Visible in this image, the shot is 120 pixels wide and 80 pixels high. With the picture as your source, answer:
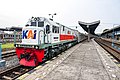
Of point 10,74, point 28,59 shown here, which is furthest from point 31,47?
point 10,74

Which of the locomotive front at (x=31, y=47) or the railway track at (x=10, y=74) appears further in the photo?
the locomotive front at (x=31, y=47)

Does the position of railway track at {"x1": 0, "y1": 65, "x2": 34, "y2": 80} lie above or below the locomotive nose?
below

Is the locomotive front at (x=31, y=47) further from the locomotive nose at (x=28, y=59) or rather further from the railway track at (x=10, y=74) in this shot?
the railway track at (x=10, y=74)

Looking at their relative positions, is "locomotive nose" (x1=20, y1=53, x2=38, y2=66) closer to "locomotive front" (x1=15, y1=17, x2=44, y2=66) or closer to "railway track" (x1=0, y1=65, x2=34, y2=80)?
"locomotive front" (x1=15, y1=17, x2=44, y2=66)

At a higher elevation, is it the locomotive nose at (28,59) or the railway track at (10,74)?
the locomotive nose at (28,59)

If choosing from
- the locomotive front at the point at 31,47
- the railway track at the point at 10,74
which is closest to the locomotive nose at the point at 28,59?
the locomotive front at the point at 31,47

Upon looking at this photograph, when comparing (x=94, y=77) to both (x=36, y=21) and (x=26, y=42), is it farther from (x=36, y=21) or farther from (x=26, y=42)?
(x=36, y=21)

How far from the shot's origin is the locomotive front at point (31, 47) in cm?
923

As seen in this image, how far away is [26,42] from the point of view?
9953 millimetres

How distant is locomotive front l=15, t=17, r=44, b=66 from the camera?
9227mm

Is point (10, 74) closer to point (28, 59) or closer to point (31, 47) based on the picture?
point (28, 59)

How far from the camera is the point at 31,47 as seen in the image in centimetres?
929

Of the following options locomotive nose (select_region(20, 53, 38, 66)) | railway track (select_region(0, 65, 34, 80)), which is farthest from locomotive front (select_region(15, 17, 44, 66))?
railway track (select_region(0, 65, 34, 80))

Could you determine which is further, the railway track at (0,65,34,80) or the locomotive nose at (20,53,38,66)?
the locomotive nose at (20,53,38,66)
